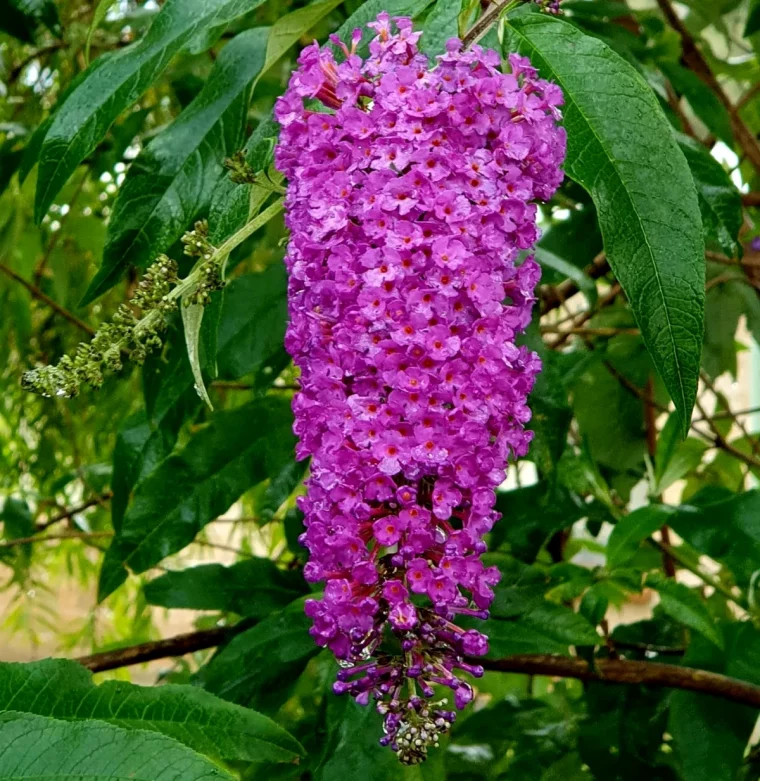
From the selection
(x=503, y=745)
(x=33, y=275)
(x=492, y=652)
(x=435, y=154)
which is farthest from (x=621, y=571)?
Result: (x=33, y=275)

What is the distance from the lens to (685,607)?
82 cm

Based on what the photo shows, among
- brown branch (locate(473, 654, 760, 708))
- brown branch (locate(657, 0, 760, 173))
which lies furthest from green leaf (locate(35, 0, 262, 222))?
brown branch (locate(657, 0, 760, 173))

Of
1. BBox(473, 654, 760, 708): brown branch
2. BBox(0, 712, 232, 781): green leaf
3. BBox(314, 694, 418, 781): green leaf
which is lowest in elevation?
BBox(473, 654, 760, 708): brown branch

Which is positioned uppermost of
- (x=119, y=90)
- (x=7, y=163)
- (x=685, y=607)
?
(x=119, y=90)

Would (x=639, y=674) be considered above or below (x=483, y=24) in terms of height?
below

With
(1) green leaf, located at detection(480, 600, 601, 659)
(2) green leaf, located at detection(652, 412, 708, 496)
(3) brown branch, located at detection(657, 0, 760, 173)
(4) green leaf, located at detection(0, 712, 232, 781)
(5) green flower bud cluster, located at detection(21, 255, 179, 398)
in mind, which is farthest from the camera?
(3) brown branch, located at detection(657, 0, 760, 173)

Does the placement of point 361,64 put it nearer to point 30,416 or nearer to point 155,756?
point 155,756

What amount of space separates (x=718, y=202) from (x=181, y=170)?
1.27 feet

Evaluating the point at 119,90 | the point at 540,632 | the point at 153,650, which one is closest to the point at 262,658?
the point at 153,650

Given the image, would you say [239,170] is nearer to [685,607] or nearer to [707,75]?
[685,607]

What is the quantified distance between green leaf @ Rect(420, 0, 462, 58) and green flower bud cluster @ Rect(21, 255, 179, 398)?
19 cm

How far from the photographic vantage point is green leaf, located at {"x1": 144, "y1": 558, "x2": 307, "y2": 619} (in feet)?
2.86

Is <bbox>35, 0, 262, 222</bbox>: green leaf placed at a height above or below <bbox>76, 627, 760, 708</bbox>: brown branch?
above

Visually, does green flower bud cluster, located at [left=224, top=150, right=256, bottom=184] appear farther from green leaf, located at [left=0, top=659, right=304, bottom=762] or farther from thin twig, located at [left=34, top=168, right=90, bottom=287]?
thin twig, located at [left=34, top=168, right=90, bottom=287]
